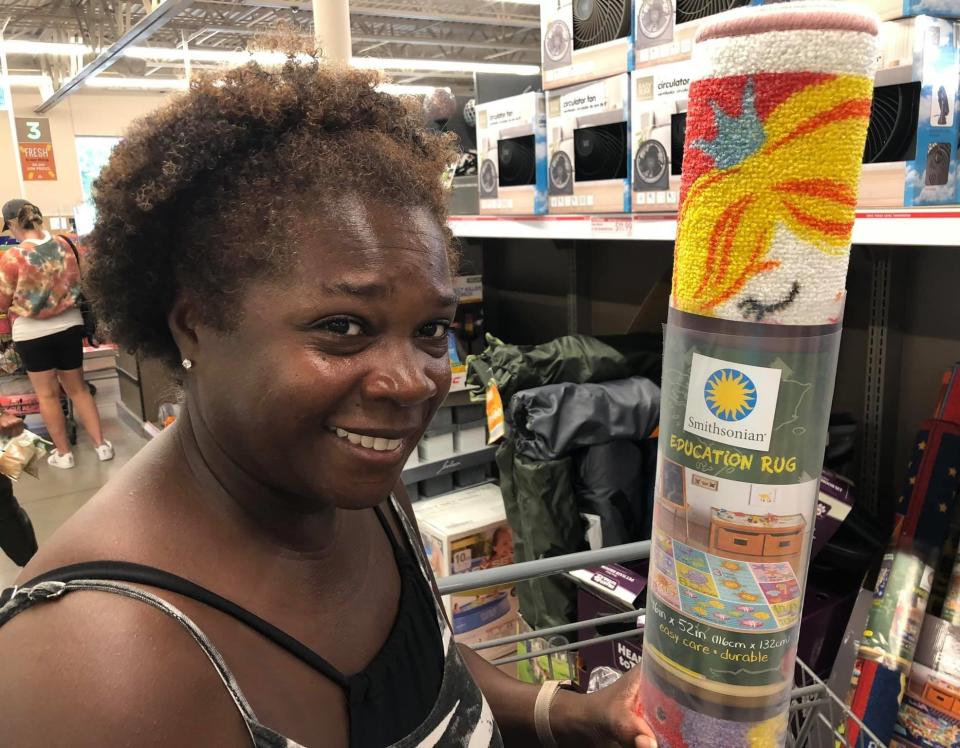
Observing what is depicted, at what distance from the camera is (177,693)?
23.5 inches

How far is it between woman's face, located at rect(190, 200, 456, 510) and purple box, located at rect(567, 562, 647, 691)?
1311 millimetres

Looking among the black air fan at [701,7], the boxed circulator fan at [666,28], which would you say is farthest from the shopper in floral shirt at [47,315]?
the black air fan at [701,7]

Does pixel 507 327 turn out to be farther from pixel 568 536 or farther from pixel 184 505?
pixel 184 505

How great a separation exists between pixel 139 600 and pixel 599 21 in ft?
5.74

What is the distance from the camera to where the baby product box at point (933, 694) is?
1.42 metres

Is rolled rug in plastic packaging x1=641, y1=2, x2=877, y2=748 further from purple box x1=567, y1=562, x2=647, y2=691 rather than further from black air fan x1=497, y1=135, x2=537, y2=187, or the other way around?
black air fan x1=497, y1=135, x2=537, y2=187

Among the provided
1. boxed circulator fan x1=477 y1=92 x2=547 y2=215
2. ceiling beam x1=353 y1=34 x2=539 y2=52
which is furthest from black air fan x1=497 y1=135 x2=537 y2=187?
ceiling beam x1=353 y1=34 x2=539 y2=52

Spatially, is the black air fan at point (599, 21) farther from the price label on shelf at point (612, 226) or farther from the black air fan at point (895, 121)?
the black air fan at point (895, 121)

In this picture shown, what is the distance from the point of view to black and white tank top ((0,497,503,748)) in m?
0.62

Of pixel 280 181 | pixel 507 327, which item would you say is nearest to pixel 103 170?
pixel 280 181

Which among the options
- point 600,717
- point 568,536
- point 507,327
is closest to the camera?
point 600,717

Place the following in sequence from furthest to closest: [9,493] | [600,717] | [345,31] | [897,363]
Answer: [9,493]
[897,363]
[345,31]
[600,717]

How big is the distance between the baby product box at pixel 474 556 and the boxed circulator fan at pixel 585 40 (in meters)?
1.46

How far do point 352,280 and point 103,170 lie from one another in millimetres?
306
